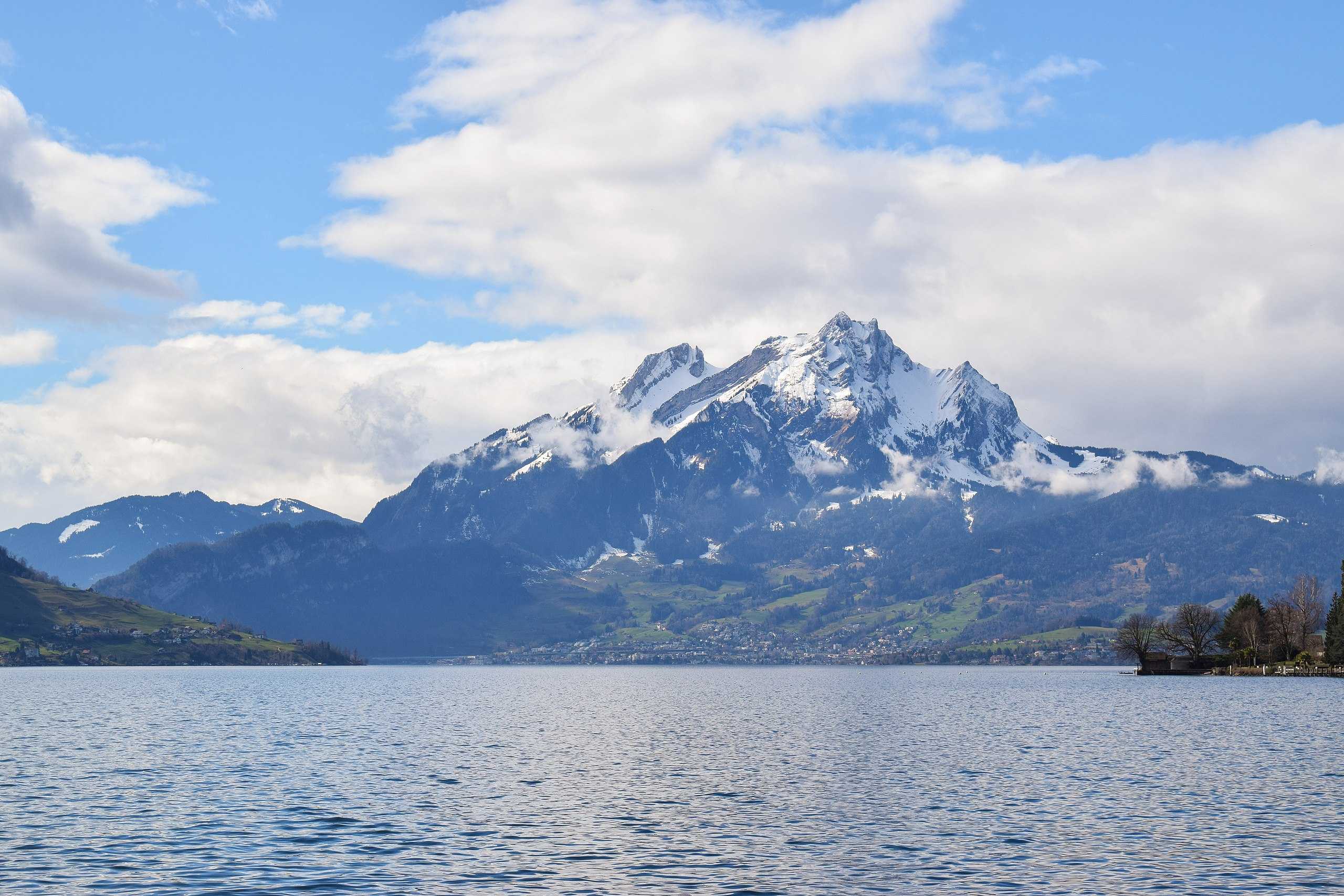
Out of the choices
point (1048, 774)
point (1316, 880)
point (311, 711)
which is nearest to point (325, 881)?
point (1316, 880)

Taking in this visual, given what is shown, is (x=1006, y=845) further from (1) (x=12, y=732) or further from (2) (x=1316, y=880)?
(1) (x=12, y=732)

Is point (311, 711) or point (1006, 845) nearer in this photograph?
point (1006, 845)

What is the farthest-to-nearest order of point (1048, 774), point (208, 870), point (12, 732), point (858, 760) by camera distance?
1. point (12, 732)
2. point (858, 760)
3. point (1048, 774)
4. point (208, 870)

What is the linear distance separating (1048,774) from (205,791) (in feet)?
188

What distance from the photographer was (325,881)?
53.0m

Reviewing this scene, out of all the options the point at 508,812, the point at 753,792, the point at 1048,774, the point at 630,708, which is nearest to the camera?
the point at 508,812

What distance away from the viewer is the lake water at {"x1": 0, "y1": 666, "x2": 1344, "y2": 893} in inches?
2126

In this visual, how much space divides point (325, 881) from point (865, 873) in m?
22.9

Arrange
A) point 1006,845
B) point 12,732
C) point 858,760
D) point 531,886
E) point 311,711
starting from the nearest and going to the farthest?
1. point 531,886
2. point 1006,845
3. point 858,760
4. point 12,732
5. point 311,711

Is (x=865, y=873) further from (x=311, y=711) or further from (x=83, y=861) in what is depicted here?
(x=311, y=711)

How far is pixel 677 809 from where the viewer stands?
73438mm

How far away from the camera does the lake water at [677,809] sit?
54.0m

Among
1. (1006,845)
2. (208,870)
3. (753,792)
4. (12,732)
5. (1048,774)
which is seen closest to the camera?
(208,870)

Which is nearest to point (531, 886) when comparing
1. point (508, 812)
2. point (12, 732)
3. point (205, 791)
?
point (508, 812)
